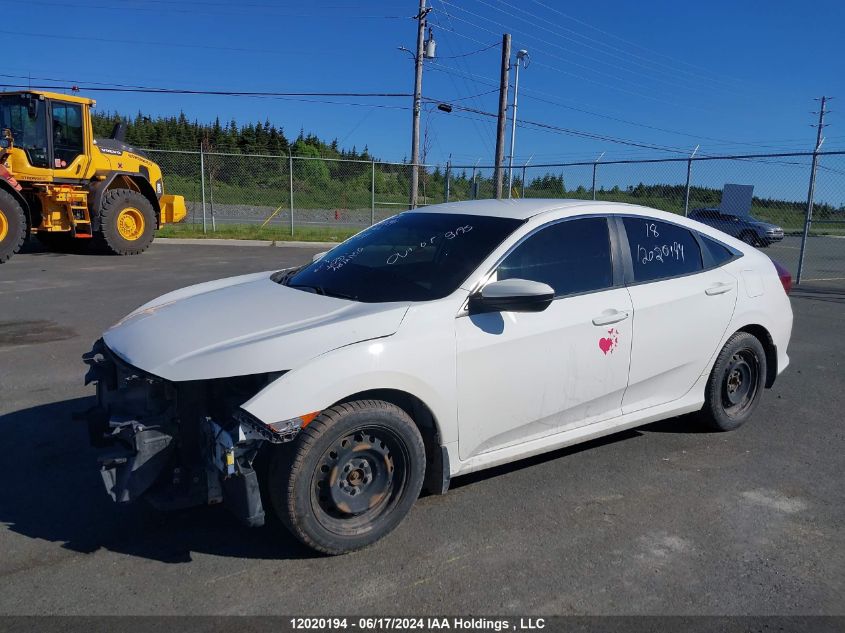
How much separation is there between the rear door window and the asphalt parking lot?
119 centimetres

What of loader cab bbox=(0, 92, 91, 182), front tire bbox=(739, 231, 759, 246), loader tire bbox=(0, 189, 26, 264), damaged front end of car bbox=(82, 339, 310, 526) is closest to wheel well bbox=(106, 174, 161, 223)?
loader cab bbox=(0, 92, 91, 182)

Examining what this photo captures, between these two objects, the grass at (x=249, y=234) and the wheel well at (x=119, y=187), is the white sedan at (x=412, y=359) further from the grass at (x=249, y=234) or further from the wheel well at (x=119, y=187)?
the grass at (x=249, y=234)

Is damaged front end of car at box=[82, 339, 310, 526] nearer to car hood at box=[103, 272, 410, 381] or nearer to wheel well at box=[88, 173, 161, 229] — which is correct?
car hood at box=[103, 272, 410, 381]

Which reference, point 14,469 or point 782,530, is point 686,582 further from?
point 14,469

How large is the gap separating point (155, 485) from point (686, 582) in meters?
2.41

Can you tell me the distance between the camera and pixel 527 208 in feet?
13.9

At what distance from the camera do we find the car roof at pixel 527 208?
4.14 metres

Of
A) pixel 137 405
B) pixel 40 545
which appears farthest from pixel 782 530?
pixel 40 545

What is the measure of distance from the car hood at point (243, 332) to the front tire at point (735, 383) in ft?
8.32

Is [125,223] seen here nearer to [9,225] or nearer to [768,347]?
[9,225]

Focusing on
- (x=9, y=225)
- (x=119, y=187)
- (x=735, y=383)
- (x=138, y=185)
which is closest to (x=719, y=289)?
(x=735, y=383)

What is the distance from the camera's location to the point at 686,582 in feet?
10.1

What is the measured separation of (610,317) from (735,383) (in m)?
1.61

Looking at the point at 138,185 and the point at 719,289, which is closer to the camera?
the point at 719,289
